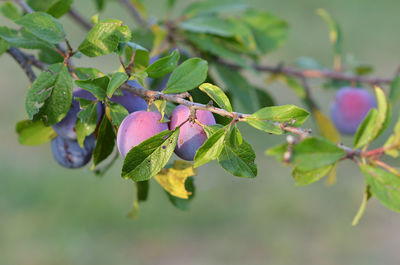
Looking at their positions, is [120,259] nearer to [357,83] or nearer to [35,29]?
[357,83]

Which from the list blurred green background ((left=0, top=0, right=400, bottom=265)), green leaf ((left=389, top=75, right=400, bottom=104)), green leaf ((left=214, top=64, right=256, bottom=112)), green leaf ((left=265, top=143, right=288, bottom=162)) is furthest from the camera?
blurred green background ((left=0, top=0, right=400, bottom=265))

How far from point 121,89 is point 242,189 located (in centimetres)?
198

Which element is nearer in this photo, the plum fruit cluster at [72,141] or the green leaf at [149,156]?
the green leaf at [149,156]

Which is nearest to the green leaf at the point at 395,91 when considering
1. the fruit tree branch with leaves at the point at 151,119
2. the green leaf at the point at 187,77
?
the fruit tree branch with leaves at the point at 151,119

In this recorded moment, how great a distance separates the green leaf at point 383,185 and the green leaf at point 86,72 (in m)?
0.30

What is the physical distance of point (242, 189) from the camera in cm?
246

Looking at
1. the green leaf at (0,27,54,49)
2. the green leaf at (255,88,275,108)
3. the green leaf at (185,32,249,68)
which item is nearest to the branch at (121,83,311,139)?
the green leaf at (0,27,54,49)

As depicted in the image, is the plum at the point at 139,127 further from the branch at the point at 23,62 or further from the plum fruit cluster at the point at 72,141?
the branch at the point at 23,62

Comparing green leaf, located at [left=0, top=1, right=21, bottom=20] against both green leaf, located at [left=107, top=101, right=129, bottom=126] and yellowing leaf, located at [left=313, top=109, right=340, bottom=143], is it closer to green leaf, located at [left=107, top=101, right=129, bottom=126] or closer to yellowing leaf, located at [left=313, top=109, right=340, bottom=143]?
green leaf, located at [left=107, top=101, right=129, bottom=126]

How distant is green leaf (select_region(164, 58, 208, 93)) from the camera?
0.49 m

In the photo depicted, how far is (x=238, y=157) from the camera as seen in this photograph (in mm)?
462

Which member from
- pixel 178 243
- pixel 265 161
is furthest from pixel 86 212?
pixel 265 161

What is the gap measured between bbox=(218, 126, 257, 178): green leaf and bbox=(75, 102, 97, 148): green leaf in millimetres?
167

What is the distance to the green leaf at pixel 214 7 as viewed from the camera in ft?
3.41
